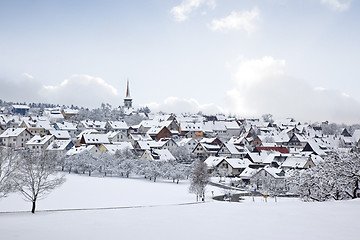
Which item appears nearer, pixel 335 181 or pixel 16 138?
pixel 335 181

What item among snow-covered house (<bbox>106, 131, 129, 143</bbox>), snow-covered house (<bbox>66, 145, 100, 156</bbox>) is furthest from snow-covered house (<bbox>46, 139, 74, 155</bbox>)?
snow-covered house (<bbox>106, 131, 129, 143</bbox>)

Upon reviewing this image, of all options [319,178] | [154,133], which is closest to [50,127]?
[154,133]

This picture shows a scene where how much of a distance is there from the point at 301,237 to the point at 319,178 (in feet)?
42.1

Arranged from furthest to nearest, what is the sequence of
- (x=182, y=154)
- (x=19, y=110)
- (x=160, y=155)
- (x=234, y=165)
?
(x=19, y=110) < (x=182, y=154) < (x=160, y=155) < (x=234, y=165)

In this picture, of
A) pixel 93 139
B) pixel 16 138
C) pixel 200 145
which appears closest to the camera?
pixel 93 139

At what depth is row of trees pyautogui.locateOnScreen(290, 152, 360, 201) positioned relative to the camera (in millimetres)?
22969

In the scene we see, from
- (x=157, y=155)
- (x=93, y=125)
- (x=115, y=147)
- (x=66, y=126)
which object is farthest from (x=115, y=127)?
(x=157, y=155)

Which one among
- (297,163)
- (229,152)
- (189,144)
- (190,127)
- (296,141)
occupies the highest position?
(190,127)

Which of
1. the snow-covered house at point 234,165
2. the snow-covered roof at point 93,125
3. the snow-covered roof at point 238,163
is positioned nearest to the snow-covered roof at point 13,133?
the snow-covered roof at point 93,125

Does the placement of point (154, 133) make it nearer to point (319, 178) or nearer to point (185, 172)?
point (185, 172)

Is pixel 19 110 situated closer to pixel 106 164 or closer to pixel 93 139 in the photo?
pixel 93 139

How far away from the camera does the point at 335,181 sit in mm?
23203

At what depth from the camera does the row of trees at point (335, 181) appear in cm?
2297

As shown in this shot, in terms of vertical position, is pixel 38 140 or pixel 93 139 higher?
pixel 93 139
